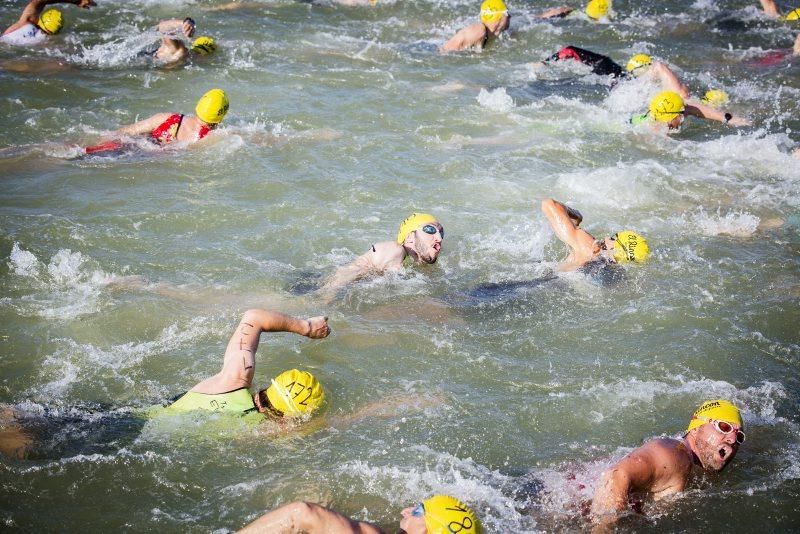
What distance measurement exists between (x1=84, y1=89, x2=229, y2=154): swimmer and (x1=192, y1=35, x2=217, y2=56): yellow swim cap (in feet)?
12.3

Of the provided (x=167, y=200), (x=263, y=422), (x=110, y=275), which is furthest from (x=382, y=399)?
(x=167, y=200)

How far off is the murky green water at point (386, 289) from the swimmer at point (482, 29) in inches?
33.7

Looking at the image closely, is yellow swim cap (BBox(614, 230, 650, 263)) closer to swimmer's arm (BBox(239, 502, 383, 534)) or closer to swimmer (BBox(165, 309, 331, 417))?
swimmer (BBox(165, 309, 331, 417))

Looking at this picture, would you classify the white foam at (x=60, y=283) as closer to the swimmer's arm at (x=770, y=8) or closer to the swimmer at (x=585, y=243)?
the swimmer at (x=585, y=243)

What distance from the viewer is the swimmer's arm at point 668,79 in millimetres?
12203

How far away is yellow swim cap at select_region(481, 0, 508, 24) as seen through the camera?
49.0 feet

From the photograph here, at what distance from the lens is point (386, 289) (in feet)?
26.1

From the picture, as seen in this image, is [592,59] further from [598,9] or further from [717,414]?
[717,414]

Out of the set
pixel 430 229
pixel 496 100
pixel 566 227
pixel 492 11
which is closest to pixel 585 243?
pixel 566 227

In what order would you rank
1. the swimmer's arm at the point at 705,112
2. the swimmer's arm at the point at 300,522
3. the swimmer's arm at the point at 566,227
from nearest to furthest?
the swimmer's arm at the point at 300,522 < the swimmer's arm at the point at 566,227 < the swimmer's arm at the point at 705,112

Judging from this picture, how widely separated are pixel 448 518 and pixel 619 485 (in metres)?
1.35

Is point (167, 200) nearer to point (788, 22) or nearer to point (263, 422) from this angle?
point (263, 422)

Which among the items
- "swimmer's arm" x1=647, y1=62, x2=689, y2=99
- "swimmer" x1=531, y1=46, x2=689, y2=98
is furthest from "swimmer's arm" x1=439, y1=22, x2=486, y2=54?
"swimmer's arm" x1=647, y1=62, x2=689, y2=99

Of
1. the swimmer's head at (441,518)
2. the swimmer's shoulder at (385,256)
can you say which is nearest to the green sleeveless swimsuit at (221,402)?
the swimmer's head at (441,518)
